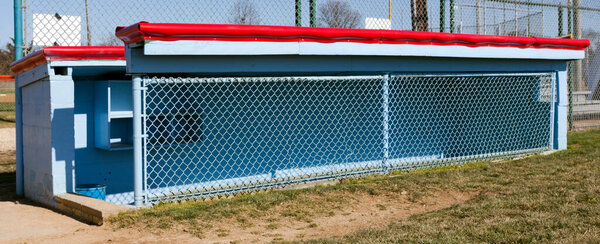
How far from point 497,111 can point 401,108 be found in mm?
1788

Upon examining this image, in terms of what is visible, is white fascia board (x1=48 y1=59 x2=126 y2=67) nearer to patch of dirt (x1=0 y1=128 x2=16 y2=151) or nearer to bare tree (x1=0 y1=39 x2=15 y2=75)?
patch of dirt (x1=0 y1=128 x2=16 y2=151)

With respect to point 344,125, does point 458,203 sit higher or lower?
lower

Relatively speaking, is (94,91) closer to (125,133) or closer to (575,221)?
(125,133)

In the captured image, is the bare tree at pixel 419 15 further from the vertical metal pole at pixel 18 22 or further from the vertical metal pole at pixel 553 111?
the vertical metal pole at pixel 18 22

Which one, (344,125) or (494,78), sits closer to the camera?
(344,125)

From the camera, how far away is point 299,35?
23.0 ft

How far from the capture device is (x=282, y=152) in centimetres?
877

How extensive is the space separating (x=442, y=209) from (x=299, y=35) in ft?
8.00

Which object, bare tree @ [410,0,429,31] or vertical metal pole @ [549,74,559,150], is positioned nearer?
vertical metal pole @ [549,74,559,150]

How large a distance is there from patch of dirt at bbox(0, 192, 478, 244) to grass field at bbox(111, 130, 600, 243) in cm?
4

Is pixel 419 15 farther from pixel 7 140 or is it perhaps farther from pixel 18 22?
pixel 7 140

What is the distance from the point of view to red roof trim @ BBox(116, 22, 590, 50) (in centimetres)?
602

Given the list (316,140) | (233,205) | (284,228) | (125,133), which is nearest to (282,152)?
(316,140)

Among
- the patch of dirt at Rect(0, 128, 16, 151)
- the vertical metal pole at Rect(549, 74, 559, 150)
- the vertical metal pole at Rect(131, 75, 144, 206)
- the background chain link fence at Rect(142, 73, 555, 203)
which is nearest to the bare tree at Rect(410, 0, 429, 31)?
the background chain link fence at Rect(142, 73, 555, 203)
